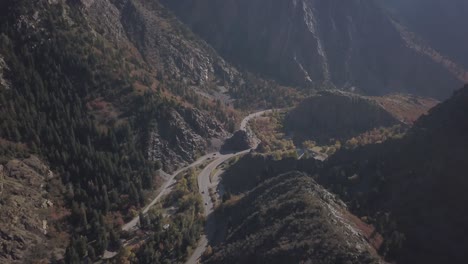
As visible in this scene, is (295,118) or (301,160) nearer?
→ (301,160)

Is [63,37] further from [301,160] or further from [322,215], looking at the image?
[322,215]

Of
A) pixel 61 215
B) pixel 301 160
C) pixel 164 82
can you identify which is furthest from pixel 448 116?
pixel 164 82

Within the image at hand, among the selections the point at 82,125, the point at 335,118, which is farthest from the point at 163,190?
the point at 335,118

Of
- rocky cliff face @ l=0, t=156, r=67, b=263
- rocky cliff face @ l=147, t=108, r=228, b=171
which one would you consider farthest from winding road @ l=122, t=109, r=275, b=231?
rocky cliff face @ l=0, t=156, r=67, b=263

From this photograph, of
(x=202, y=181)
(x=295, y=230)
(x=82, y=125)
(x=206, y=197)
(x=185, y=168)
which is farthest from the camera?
(x=185, y=168)

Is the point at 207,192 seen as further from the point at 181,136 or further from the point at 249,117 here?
the point at 249,117
